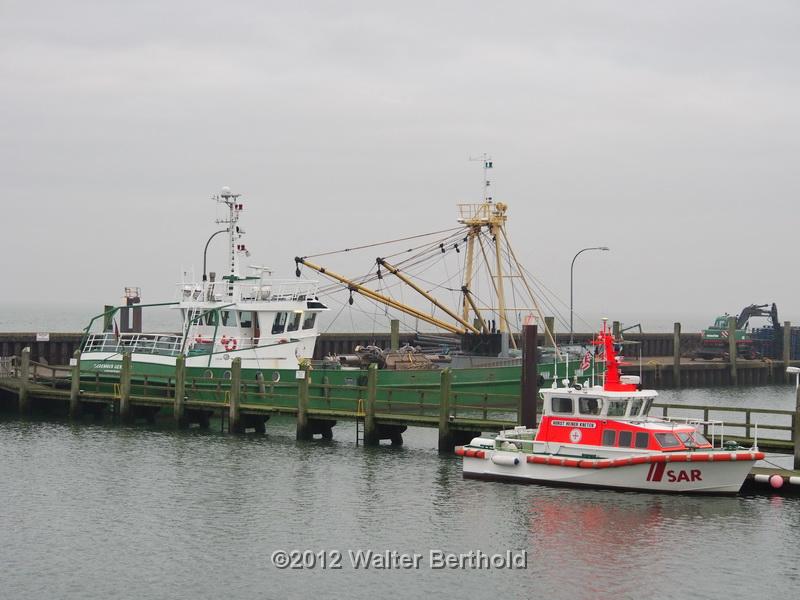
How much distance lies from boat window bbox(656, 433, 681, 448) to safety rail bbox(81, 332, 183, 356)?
71.0 ft

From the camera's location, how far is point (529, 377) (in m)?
30.5

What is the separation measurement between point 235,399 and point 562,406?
1306 cm

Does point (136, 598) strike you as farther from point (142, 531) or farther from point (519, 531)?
point (519, 531)

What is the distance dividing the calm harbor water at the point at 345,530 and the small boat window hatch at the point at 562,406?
1.95 meters

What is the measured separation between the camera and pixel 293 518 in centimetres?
2536

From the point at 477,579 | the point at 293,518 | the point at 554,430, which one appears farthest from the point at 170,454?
the point at 477,579

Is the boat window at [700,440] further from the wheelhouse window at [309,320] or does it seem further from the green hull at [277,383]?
the wheelhouse window at [309,320]

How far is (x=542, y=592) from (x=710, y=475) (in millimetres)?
7854

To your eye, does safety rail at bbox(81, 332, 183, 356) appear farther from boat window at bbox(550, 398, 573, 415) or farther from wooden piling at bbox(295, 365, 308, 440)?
boat window at bbox(550, 398, 573, 415)

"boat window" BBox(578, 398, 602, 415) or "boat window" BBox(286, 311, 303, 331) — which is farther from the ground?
"boat window" BBox(286, 311, 303, 331)

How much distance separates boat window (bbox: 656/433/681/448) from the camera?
26688 mm

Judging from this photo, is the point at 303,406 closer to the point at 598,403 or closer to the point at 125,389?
the point at 125,389

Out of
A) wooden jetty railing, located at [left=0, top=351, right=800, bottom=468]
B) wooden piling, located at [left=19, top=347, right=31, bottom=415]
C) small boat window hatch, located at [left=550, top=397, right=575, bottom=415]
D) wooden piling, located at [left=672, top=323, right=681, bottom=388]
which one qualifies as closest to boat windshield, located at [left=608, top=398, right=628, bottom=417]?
small boat window hatch, located at [left=550, top=397, right=575, bottom=415]

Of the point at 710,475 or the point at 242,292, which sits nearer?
the point at 710,475
